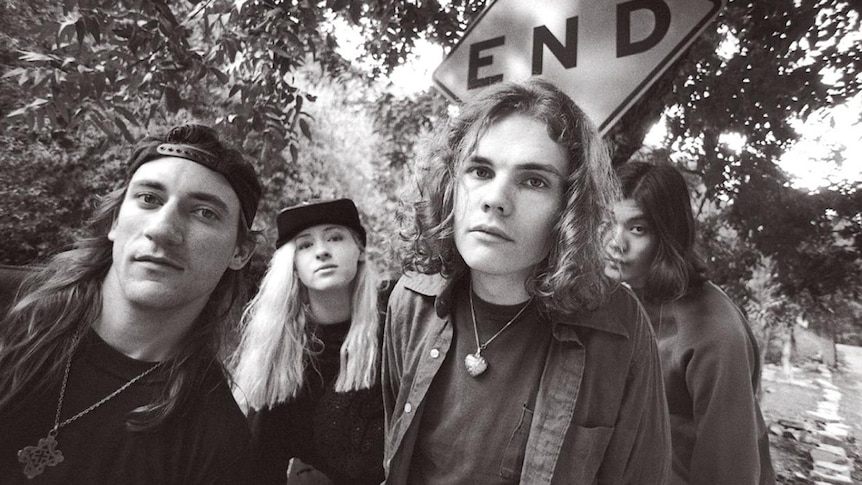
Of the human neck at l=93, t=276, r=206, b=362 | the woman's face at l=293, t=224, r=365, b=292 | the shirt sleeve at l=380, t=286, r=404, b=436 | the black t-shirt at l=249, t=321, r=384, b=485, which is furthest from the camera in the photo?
the woman's face at l=293, t=224, r=365, b=292

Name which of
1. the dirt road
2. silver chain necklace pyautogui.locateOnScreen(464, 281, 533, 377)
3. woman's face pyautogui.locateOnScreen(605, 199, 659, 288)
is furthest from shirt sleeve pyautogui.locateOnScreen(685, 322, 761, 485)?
the dirt road

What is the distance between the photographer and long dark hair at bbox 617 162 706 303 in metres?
1.87

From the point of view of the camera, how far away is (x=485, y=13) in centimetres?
194

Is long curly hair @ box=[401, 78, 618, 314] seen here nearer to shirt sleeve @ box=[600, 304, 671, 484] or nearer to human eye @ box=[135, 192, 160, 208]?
shirt sleeve @ box=[600, 304, 671, 484]

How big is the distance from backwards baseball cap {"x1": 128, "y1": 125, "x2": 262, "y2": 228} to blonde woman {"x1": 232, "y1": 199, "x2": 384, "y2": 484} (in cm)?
51

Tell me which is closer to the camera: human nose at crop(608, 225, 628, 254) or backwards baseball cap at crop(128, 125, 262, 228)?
backwards baseball cap at crop(128, 125, 262, 228)

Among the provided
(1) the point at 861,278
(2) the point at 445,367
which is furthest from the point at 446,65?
(1) the point at 861,278

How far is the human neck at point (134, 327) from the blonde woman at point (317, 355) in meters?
0.54

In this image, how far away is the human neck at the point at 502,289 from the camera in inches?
57.9

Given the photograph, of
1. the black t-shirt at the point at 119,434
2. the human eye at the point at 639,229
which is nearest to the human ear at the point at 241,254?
the black t-shirt at the point at 119,434

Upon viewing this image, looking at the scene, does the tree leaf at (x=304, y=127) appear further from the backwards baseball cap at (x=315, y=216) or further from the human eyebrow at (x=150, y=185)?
the human eyebrow at (x=150, y=185)

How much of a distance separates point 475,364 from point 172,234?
3.18 feet

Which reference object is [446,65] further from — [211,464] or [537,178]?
[211,464]

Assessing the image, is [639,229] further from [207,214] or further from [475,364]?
[207,214]
